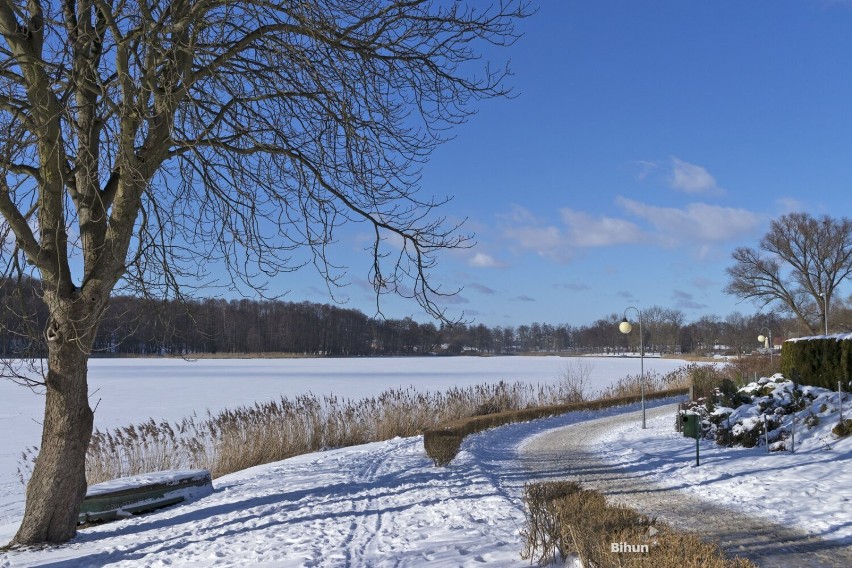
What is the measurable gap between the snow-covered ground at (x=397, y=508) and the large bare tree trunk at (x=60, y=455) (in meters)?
0.37

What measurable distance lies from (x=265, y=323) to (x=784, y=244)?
159ft

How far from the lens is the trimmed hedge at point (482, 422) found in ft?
35.8

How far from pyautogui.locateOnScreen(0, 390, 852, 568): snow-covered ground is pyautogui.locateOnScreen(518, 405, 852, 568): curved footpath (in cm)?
29

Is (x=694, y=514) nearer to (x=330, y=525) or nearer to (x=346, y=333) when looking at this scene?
(x=330, y=525)

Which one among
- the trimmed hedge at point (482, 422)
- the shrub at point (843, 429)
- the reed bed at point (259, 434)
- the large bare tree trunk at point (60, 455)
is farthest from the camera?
the reed bed at point (259, 434)

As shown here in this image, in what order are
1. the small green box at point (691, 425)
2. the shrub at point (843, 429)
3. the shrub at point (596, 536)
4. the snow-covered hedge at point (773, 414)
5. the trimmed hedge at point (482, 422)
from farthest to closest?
1. the snow-covered hedge at point (773, 414)
2. the trimmed hedge at point (482, 422)
3. the shrub at point (843, 429)
4. the small green box at point (691, 425)
5. the shrub at point (596, 536)

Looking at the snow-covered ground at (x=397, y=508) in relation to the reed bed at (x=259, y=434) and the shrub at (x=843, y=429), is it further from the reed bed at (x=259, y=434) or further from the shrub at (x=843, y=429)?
the reed bed at (x=259, y=434)

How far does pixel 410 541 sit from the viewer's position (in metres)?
6.08

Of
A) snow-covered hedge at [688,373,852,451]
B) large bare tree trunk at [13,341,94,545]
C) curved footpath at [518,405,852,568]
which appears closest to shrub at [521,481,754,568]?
curved footpath at [518,405,852,568]

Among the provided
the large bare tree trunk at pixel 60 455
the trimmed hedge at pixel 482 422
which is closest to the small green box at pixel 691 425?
the trimmed hedge at pixel 482 422

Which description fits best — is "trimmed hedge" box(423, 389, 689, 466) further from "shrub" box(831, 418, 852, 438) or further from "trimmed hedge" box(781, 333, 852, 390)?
"trimmed hedge" box(781, 333, 852, 390)

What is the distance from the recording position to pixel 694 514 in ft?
23.5

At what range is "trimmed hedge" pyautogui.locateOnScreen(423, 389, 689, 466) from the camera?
10.9 metres

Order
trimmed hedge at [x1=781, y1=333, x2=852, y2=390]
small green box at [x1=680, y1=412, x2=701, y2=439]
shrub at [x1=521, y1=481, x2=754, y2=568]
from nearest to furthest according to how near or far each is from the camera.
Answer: shrub at [x1=521, y1=481, x2=754, y2=568], small green box at [x1=680, y1=412, x2=701, y2=439], trimmed hedge at [x1=781, y1=333, x2=852, y2=390]
